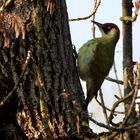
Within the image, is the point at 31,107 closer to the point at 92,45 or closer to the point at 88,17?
the point at 88,17

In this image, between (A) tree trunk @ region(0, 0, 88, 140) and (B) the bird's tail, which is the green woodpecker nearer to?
(B) the bird's tail

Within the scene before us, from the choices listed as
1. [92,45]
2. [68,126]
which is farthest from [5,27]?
[92,45]

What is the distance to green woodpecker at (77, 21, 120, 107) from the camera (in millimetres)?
4602

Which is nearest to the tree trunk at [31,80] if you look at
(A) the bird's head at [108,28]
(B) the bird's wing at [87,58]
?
(B) the bird's wing at [87,58]

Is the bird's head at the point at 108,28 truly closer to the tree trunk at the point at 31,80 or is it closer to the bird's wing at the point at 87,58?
the bird's wing at the point at 87,58

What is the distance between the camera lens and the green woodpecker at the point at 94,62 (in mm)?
4602

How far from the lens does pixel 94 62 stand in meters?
4.77

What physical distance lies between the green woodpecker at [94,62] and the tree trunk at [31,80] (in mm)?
1265

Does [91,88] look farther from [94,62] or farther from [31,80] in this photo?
[31,80]

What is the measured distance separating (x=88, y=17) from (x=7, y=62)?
0.87 m

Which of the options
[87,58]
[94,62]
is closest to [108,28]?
[94,62]

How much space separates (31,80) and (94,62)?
5.62 ft

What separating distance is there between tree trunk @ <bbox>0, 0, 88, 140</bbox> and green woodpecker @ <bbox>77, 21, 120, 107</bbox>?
126 centimetres

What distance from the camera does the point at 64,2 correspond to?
140 inches
